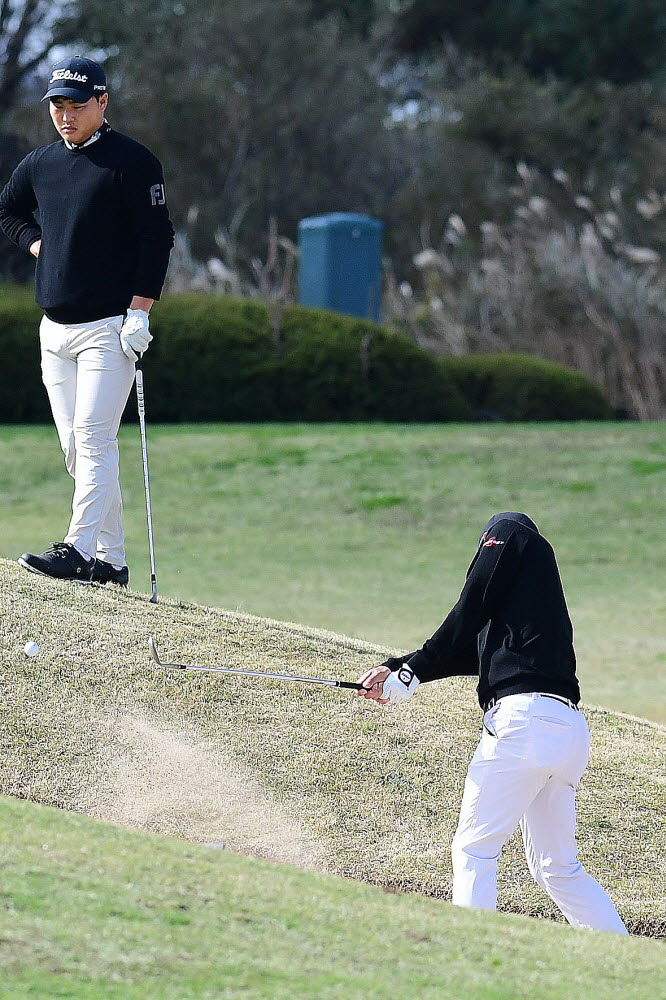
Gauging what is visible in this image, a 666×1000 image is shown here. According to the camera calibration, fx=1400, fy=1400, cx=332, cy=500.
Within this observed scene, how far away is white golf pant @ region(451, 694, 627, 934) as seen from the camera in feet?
14.1

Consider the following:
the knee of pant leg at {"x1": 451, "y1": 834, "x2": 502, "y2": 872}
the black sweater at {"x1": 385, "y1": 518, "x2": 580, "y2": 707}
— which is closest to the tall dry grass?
the black sweater at {"x1": 385, "y1": 518, "x2": 580, "y2": 707}

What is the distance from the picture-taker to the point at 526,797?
171 inches

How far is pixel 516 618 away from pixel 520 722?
35cm

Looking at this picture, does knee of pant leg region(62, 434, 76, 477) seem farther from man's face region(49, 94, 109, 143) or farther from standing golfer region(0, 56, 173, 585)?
man's face region(49, 94, 109, 143)

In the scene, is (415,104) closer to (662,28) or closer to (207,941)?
(662,28)

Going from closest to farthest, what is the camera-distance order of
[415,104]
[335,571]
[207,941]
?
[207,941] → [335,571] → [415,104]

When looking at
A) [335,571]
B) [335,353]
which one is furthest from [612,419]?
[335,571]

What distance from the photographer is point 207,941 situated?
3.28m

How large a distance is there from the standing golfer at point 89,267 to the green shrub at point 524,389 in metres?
11.9

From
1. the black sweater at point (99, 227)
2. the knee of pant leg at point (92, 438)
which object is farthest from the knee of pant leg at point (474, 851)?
the black sweater at point (99, 227)

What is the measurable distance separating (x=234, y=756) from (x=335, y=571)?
6.00 meters

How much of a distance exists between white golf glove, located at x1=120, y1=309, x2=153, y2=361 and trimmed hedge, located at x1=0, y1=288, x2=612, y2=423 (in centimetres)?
991

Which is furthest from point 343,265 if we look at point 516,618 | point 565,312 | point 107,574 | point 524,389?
point 516,618

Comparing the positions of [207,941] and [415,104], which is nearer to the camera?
[207,941]
